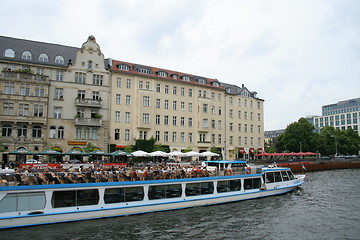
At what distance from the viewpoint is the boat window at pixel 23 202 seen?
51.5ft

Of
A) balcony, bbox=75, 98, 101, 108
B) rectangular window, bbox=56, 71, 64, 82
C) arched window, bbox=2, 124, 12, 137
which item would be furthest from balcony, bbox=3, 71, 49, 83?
arched window, bbox=2, 124, 12, 137

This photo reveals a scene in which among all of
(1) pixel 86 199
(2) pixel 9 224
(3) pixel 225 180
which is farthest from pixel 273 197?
(2) pixel 9 224

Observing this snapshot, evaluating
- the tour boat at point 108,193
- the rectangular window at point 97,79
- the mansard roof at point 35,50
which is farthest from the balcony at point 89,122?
the tour boat at point 108,193

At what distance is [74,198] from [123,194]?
10.0 feet

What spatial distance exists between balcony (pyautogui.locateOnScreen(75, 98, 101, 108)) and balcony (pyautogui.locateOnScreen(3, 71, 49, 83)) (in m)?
5.74

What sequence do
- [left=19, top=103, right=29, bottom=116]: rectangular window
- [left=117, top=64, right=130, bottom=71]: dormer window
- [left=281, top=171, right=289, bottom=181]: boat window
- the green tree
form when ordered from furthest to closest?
1. the green tree
2. [left=117, top=64, right=130, bottom=71]: dormer window
3. [left=19, top=103, right=29, bottom=116]: rectangular window
4. [left=281, top=171, right=289, bottom=181]: boat window

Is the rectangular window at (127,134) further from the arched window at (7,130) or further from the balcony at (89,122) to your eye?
the arched window at (7,130)

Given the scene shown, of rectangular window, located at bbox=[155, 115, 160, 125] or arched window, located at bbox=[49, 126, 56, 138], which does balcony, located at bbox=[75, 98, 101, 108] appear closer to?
arched window, located at bbox=[49, 126, 56, 138]

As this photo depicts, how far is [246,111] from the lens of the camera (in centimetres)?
7238

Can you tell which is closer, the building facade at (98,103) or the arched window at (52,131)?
the building facade at (98,103)

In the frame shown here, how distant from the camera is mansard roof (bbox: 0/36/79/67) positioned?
1885 inches

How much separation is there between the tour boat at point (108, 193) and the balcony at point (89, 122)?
30.4 meters

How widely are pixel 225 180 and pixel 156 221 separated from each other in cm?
788

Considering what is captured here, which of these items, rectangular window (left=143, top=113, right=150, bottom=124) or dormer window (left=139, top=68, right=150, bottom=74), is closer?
rectangular window (left=143, top=113, right=150, bottom=124)
